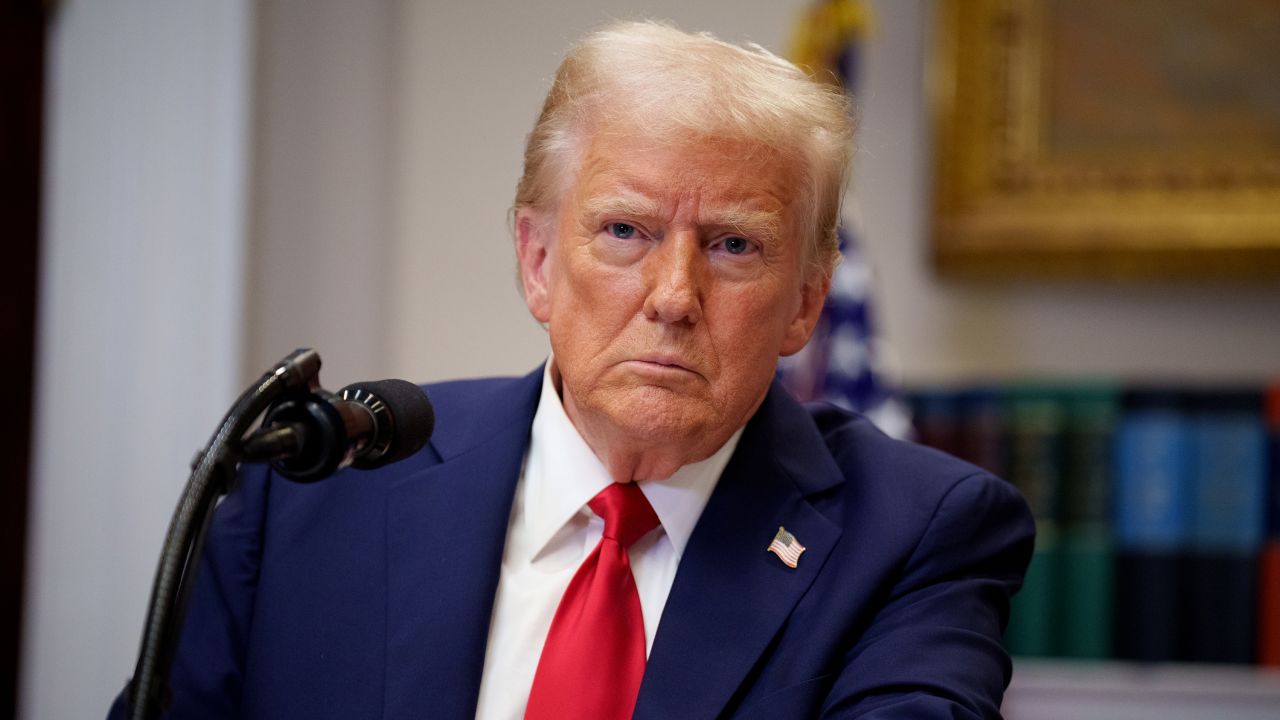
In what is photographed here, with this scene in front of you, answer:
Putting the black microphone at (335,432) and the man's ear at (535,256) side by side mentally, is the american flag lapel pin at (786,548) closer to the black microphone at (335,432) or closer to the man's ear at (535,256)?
the man's ear at (535,256)

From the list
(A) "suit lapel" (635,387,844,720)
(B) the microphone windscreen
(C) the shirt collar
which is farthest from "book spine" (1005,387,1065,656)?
(B) the microphone windscreen

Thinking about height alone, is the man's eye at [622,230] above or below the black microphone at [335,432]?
above

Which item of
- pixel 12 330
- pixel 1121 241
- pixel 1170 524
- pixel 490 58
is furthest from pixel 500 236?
pixel 1170 524

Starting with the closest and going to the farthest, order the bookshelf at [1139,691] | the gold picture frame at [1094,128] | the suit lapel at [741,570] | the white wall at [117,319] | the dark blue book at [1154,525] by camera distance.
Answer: the suit lapel at [741,570], the white wall at [117,319], the bookshelf at [1139,691], the dark blue book at [1154,525], the gold picture frame at [1094,128]

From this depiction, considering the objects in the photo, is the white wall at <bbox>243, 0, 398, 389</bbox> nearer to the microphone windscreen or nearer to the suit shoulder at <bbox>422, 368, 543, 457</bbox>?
the suit shoulder at <bbox>422, 368, 543, 457</bbox>

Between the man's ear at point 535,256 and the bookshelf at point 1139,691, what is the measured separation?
196 cm

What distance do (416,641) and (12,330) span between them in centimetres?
184

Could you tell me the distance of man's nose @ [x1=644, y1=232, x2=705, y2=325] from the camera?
152 cm

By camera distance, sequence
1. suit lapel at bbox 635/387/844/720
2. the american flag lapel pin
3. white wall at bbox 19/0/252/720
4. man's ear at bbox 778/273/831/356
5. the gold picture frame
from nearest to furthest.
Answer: suit lapel at bbox 635/387/844/720
the american flag lapel pin
man's ear at bbox 778/273/831/356
white wall at bbox 19/0/252/720
the gold picture frame

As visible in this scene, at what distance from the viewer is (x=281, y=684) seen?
1570 mm

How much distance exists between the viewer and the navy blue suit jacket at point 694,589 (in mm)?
1506

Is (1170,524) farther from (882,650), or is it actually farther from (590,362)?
(590,362)

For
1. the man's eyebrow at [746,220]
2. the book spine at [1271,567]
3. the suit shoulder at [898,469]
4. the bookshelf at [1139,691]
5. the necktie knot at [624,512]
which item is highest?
the man's eyebrow at [746,220]

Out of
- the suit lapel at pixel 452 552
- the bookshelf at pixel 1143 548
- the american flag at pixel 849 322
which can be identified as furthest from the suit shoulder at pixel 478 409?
the bookshelf at pixel 1143 548
